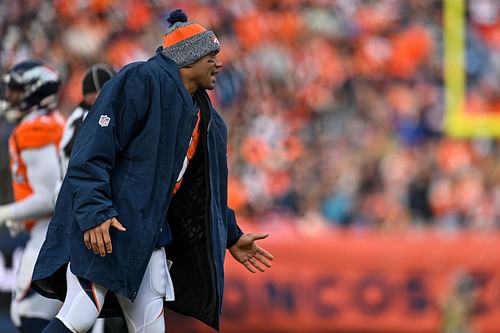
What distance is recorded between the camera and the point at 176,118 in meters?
5.36

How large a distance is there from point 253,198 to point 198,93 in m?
7.05

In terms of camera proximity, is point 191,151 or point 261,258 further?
point 261,258

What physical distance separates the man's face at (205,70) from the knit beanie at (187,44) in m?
0.03

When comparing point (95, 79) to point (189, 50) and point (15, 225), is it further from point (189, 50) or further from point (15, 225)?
point (189, 50)

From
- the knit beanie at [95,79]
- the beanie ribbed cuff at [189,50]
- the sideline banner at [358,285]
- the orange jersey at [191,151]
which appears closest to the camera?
the beanie ribbed cuff at [189,50]

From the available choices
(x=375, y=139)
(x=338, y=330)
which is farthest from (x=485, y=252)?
(x=375, y=139)

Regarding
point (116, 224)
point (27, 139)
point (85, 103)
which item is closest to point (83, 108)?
point (85, 103)

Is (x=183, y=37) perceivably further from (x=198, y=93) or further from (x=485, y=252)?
(x=485, y=252)

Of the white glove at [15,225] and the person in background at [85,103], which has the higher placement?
the person in background at [85,103]

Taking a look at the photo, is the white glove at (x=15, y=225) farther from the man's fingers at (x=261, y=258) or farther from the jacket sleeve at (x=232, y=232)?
the man's fingers at (x=261, y=258)

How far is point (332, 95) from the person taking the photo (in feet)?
49.0

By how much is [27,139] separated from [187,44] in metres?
1.63

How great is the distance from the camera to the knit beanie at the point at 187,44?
550cm

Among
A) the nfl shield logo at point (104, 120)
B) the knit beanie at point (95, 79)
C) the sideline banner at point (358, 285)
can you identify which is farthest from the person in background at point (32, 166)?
the sideline banner at point (358, 285)
